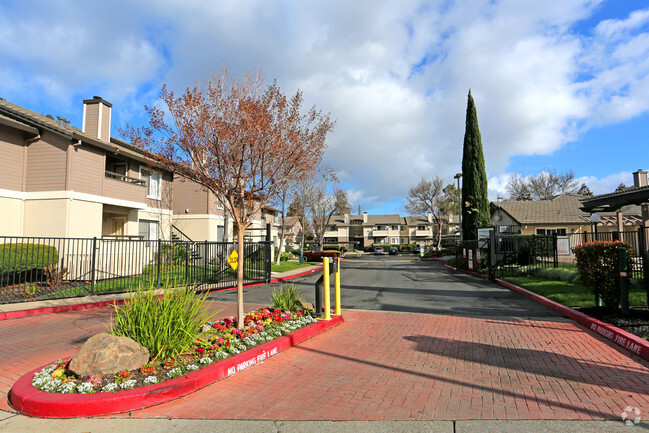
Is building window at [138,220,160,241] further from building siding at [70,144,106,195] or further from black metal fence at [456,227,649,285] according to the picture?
black metal fence at [456,227,649,285]

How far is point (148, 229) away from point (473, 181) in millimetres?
21217

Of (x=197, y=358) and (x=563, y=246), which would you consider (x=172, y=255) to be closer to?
(x=197, y=358)

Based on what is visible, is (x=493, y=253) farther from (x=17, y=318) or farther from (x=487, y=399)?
(x=17, y=318)

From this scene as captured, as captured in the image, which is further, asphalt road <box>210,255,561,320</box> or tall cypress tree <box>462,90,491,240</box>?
tall cypress tree <box>462,90,491,240</box>

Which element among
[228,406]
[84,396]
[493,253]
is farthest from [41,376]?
[493,253]

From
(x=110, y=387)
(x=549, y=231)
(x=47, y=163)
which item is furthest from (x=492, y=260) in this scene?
(x=549, y=231)

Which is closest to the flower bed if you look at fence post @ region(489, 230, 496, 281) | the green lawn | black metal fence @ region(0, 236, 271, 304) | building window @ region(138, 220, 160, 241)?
black metal fence @ region(0, 236, 271, 304)

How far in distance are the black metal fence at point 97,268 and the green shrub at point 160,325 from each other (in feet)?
10.9

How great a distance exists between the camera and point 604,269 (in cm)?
775

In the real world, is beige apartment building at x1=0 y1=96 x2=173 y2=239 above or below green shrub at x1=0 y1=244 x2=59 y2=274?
above

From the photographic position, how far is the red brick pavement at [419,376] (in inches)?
152

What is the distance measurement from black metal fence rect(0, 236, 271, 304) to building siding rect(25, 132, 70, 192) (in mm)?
2337

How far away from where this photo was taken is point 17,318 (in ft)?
28.5

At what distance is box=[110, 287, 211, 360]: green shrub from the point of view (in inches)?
191
